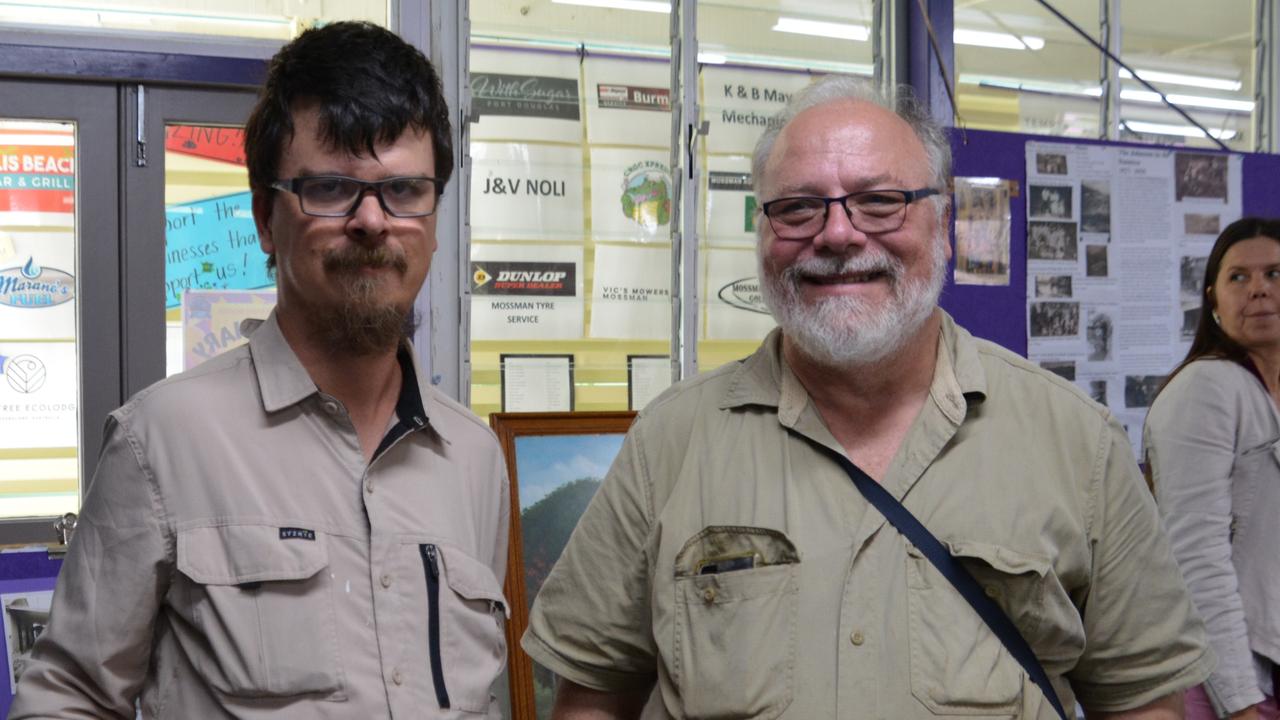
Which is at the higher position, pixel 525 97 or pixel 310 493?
pixel 525 97

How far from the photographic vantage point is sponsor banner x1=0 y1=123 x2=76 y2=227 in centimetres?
352

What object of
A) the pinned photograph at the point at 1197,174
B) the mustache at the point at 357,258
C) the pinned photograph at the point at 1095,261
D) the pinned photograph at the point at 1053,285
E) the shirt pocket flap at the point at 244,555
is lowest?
the shirt pocket flap at the point at 244,555

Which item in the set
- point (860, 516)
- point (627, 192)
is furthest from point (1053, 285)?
point (860, 516)

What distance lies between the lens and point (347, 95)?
175 centimetres

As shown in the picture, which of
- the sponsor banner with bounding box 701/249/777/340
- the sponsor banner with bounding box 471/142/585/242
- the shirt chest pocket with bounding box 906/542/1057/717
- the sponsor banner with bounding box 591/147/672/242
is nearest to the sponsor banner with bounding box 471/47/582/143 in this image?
the sponsor banner with bounding box 471/142/585/242

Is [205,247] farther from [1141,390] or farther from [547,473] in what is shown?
[1141,390]

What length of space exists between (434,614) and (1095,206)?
3063 millimetres

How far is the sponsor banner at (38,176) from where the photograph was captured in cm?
352

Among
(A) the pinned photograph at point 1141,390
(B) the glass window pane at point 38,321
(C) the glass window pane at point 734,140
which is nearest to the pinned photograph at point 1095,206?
(A) the pinned photograph at point 1141,390

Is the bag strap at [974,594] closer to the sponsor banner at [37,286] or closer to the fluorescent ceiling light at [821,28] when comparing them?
the sponsor banner at [37,286]

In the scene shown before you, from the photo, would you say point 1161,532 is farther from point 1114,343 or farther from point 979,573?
point 1114,343

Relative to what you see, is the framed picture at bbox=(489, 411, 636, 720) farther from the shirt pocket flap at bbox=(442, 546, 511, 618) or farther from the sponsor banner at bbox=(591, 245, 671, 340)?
the shirt pocket flap at bbox=(442, 546, 511, 618)

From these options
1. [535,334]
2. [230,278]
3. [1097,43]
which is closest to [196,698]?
[230,278]

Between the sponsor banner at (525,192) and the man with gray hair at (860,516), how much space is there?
2.18m
